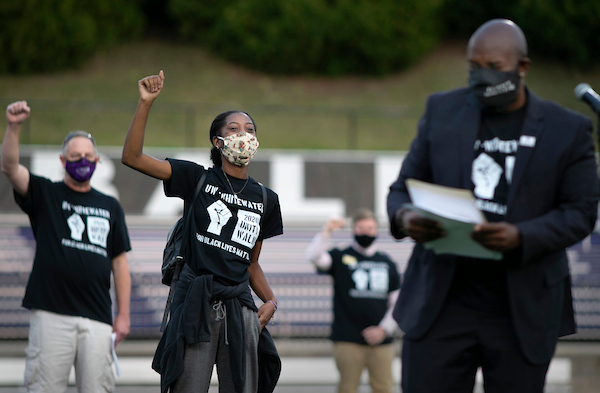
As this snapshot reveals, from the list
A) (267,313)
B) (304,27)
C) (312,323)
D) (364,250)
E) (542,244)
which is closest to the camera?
(542,244)

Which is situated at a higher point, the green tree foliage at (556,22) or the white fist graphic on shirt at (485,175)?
the green tree foliage at (556,22)

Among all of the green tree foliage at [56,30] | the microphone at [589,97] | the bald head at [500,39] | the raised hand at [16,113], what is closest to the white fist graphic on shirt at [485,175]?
the bald head at [500,39]

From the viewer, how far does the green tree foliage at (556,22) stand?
75.2 ft

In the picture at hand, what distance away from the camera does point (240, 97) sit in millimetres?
21984

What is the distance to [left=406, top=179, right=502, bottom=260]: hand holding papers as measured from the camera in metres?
2.61

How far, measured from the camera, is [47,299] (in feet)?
15.4

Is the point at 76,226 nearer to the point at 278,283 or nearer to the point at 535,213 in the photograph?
the point at 535,213

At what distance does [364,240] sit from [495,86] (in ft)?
15.2

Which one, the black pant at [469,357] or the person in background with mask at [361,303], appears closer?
the black pant at [469,357]

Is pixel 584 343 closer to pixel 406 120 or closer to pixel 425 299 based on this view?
pixel 425 299

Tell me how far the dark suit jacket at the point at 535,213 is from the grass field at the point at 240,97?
13.3 meters

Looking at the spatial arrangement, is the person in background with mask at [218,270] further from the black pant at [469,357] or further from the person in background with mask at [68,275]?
the person in background with mask at [68,275]

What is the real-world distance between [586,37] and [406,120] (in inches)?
357

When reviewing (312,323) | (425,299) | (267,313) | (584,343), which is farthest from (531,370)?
(584,343)
